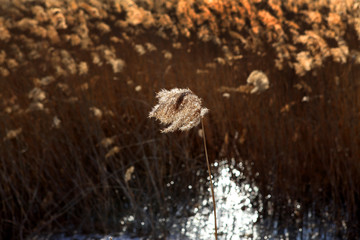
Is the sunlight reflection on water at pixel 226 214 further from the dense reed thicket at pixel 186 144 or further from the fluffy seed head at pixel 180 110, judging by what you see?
the fluffy seed head at pixel 180 110

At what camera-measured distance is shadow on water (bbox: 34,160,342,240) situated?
216cm

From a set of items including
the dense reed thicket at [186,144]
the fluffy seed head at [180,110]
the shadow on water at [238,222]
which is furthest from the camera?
the dense reed thicket at [186,144]

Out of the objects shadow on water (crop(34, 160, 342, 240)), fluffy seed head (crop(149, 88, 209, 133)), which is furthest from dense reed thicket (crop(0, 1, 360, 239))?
fluffy seed head (crop(149, 88, 209, 133))

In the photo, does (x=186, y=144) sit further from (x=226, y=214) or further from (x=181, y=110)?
(x=181, y=110)

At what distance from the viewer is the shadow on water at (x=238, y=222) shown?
216cm

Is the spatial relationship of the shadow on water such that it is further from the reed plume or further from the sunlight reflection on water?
the reed plume

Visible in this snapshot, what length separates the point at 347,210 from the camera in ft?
7.14

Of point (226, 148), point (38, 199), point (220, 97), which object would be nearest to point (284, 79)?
point (220, 97)

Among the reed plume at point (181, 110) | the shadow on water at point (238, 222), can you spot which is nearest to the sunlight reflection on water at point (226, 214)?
the shadow on water at point (238, 222)

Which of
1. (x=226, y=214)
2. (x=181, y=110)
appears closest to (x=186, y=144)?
(x=226, y=214)

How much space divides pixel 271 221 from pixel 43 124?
Result: 1.31 metres

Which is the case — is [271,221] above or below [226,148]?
below

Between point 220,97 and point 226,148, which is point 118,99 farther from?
point 226,148

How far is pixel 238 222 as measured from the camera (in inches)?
89.2
